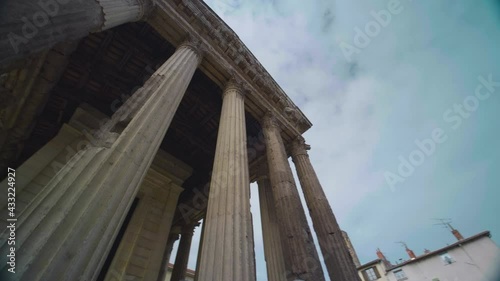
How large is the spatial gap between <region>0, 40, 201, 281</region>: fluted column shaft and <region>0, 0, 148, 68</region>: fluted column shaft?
1.22m

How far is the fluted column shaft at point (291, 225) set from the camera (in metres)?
4.59

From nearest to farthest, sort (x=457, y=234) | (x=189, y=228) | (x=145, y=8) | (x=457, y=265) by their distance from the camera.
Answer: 1. (x=145, y=8)
2. (x=189, y=228)
3. (x=457, y=265)
4. (x=457, y=234)

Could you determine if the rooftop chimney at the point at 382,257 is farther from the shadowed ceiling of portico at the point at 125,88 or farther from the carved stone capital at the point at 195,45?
the carved stone capital at the point at 195,45

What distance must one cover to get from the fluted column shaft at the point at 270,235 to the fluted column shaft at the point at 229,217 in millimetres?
3752

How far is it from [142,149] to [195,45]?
4.33 meters

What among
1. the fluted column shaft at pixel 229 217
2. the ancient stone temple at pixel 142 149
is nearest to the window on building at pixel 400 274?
the ancient stone temple at pixel 142 149

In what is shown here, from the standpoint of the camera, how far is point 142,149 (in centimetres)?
312

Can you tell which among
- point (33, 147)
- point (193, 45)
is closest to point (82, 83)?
point (33, 147)

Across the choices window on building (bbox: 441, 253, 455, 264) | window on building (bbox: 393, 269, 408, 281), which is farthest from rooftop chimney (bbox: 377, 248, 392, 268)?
window on building (bbox: 441, 253, 455, 264)

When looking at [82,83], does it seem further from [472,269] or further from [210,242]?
[472,269]

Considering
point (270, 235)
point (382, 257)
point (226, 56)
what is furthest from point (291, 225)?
point (382, 257)

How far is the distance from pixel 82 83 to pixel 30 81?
1.70 metres

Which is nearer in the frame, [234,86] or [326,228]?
[326,228]

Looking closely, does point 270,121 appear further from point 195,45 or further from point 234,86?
point 195,45
